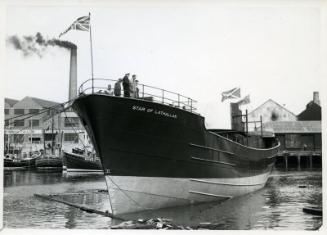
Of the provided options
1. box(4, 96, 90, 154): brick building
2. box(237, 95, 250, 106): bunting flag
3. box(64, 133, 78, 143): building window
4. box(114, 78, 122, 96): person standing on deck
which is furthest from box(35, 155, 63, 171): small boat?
box(114, 78, 122, 96): person standing on deck

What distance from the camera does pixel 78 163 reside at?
36500 millimetres

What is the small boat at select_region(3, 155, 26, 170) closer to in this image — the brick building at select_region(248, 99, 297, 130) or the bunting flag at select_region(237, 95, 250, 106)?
the brick building at select_region(248, 99, 297, 130)

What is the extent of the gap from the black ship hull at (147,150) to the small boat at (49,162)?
2780 centimetres

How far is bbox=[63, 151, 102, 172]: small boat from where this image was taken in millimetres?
36125

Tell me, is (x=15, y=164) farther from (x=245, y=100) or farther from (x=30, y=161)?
(x=245, y=100)

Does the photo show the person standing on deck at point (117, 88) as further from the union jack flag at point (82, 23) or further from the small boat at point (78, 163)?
the small boat at point (78, 163)

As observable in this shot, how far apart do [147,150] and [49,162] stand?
2929cm

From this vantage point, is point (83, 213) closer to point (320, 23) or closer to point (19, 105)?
point (19, 105)

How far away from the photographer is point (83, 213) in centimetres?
1373

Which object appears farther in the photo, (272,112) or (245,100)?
(272,112)

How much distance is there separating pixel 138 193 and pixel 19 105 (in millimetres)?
8375

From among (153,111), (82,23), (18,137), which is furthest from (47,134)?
(153,111)

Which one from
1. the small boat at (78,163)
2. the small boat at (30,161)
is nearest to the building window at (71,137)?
the small boat at (30,161)

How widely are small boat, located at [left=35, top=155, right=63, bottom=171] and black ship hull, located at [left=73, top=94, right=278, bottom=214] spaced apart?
2780 cm
